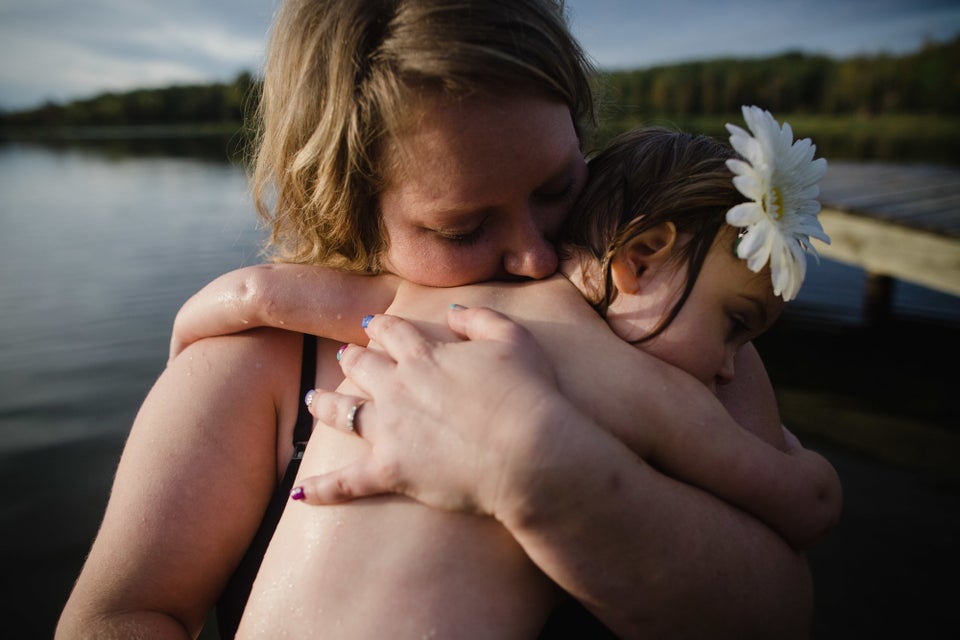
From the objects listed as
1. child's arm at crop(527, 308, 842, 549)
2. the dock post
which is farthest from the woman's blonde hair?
the dock post

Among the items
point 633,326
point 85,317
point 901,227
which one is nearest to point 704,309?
point 633,326

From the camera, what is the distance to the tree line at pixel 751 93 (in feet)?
203

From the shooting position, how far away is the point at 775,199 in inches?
61.4

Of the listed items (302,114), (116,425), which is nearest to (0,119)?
(116,425)

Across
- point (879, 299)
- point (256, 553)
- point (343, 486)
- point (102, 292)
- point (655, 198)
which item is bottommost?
point (102, 292)

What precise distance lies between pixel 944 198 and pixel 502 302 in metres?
6.78

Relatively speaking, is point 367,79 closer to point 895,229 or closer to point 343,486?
point 343,486

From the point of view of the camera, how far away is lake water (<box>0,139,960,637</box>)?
4203mm

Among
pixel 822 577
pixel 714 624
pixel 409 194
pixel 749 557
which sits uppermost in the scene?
pixel 409 194

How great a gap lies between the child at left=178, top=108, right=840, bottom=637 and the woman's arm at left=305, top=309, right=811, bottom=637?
0.09 meters

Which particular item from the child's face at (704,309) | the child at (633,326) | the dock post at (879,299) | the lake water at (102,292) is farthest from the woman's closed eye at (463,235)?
the dock post at (879,299)

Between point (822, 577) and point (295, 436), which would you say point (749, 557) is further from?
point (822, 577)

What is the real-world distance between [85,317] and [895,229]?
30.2ft

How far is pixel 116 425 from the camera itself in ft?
17.1
